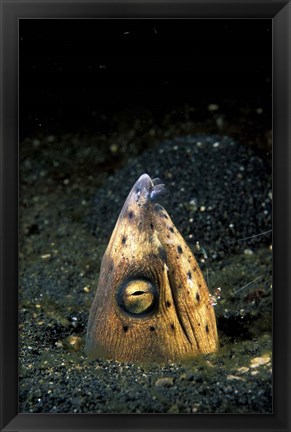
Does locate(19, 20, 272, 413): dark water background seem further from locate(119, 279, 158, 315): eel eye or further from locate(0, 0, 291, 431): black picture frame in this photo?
locate(119, 279, 158, 315): eel eye

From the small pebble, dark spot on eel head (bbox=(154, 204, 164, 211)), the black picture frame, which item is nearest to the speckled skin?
dark spot on eel head (bbox=(154, 204, 164, 211))

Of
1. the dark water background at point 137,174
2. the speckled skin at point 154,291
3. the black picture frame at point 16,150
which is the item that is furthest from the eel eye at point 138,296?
the black picture frame at point 16,150

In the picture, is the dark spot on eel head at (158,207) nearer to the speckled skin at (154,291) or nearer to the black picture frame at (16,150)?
the speckled skin at (154,291)

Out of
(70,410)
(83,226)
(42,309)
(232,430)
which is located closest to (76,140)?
(83,226)

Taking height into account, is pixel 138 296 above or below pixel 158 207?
below

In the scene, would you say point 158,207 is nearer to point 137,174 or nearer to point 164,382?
point 164,382

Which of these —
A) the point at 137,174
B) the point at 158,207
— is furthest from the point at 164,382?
the point at 137,174
